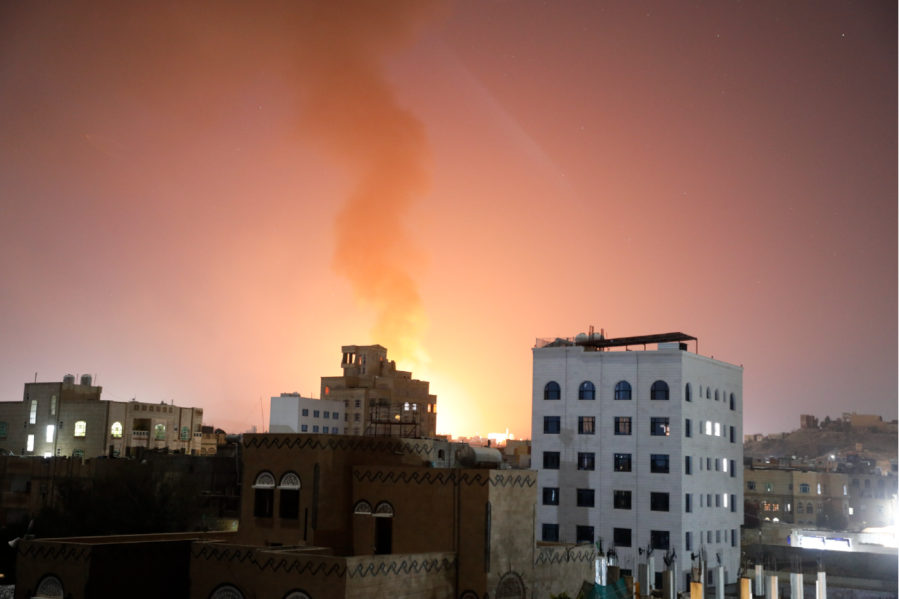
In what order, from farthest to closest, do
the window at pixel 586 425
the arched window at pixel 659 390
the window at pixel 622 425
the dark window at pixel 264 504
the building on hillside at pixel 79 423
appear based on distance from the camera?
the building on hillside at pixel 79 423, the window at pixel 586 425, the window at pixel 622 425, the arched window at pixel 659 390, the dark window at pixel 264 504

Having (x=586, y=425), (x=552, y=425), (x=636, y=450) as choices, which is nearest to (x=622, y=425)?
(x=636, y=450)

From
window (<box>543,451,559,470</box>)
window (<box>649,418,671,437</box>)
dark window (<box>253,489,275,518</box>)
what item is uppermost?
window (<box>649,418,671,437</box>)

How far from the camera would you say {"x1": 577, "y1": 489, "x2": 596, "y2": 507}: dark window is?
66062 millimetres

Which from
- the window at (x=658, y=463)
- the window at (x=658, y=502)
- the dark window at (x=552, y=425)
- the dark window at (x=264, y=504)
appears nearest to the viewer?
the dark window at (x=264, y=504)

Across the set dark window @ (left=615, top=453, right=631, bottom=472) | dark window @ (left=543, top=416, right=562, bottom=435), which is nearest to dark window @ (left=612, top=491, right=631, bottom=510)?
dark window @ (left=615, top=453, right=631, bottom=472)

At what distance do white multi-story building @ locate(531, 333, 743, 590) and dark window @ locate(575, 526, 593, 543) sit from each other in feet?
0.26

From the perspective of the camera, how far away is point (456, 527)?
35156 mm

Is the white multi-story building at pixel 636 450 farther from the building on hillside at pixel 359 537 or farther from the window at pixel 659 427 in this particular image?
the building on hillside at pixel 359 537

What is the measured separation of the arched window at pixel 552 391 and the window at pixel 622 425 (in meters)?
5.38

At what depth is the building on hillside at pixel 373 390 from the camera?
458 ft

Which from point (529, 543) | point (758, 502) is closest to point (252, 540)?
point (529, 543)

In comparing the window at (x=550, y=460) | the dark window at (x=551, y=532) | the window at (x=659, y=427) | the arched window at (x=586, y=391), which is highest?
the arched window at (x=586, y=391)

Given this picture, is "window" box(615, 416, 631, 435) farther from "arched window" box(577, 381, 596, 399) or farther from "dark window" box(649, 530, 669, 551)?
"dark window" box(649, 530, 669, 551)

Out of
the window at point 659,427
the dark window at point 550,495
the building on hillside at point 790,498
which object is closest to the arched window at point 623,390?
the window at point 659,427
